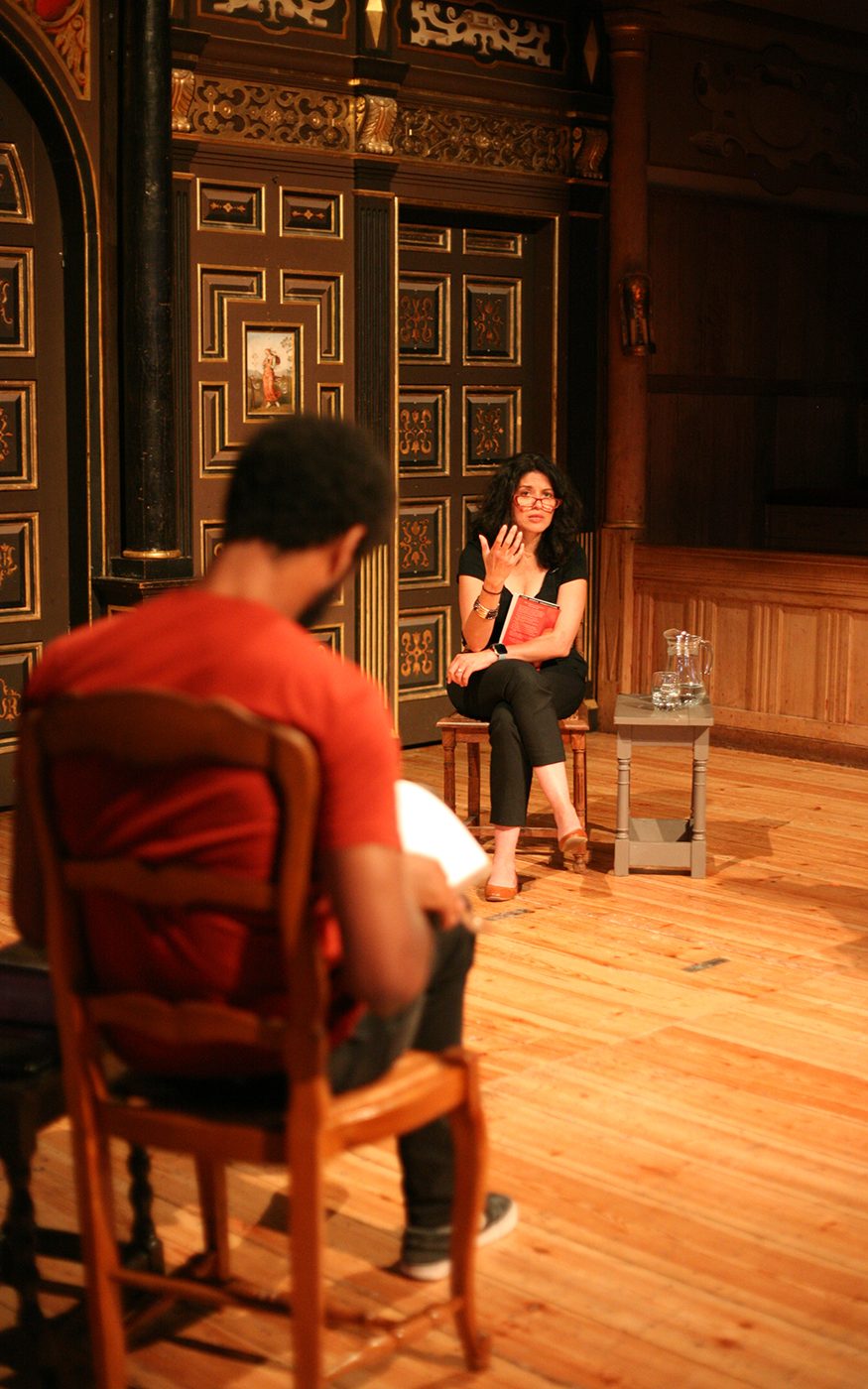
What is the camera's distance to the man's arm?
175cm

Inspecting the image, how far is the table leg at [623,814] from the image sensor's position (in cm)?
472

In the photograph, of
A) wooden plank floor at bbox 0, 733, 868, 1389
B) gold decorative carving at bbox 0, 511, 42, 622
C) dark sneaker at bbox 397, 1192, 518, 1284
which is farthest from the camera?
gold decorative carving at bbox 0, 511, 42, 622

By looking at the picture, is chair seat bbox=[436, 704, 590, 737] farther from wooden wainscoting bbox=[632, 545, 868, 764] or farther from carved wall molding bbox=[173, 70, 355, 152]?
carved wall molding bbox=[173, 70, 355, 152]

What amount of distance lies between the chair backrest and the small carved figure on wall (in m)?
5.70

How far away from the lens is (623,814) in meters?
4.79

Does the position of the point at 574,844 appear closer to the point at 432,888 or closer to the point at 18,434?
the point at 18,434

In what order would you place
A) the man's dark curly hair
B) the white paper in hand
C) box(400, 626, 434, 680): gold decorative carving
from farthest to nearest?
1. box(400, 626, 434, 680): gold decorative carving
2. the white paper in hand
3. the man's dark curly hair

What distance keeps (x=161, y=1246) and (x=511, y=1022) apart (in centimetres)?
130

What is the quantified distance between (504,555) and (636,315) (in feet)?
9.16

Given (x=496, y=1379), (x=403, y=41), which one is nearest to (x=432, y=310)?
(x=403, y=41)

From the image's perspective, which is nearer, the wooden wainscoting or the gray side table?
the gray side table

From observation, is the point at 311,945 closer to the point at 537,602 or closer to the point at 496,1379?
the point at 496,1379

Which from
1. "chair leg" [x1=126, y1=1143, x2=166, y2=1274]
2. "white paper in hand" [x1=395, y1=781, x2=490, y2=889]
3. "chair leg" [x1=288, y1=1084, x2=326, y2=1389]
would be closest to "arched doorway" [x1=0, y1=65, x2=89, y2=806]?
"chair leg" [x1=126, y1=1143, x2=166, y2=1274]

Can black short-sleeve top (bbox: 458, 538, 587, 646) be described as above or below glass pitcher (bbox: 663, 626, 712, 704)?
above
